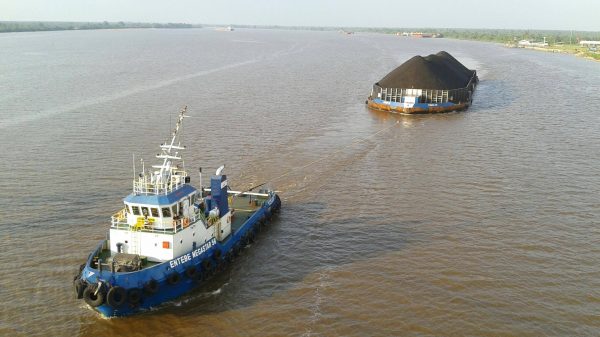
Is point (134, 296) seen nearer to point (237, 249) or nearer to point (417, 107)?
point (237, 249)

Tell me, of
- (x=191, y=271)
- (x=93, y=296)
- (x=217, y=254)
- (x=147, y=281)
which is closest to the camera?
(x=93, y=296)

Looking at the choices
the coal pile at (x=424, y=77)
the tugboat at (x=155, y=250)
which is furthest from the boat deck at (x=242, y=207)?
the coal pile at (x=424, y=77)

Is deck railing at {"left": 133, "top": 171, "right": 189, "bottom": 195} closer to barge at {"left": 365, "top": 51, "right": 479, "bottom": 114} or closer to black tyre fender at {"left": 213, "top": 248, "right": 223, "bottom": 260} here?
black tyre fender at {"left": 213, "top": 248, "right": 223, "bottom": 260}

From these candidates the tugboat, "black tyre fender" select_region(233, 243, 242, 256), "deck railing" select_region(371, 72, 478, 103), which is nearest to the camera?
the tugboat

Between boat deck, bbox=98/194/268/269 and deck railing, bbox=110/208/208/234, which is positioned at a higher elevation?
A: deck railing, bbox=110/208/208/234

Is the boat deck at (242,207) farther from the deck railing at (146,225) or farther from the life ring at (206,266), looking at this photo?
the deck railing at (146,225)

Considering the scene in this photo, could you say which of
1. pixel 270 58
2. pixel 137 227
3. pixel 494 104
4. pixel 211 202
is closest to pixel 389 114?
pixel 494 104

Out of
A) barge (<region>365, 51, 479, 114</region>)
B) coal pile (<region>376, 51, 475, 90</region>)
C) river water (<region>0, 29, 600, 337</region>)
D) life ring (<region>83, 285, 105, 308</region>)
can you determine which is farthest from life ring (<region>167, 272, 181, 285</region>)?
coal pile (<region>376, 51, 475, 90</region>)

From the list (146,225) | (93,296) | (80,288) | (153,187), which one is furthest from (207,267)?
(80,288)
